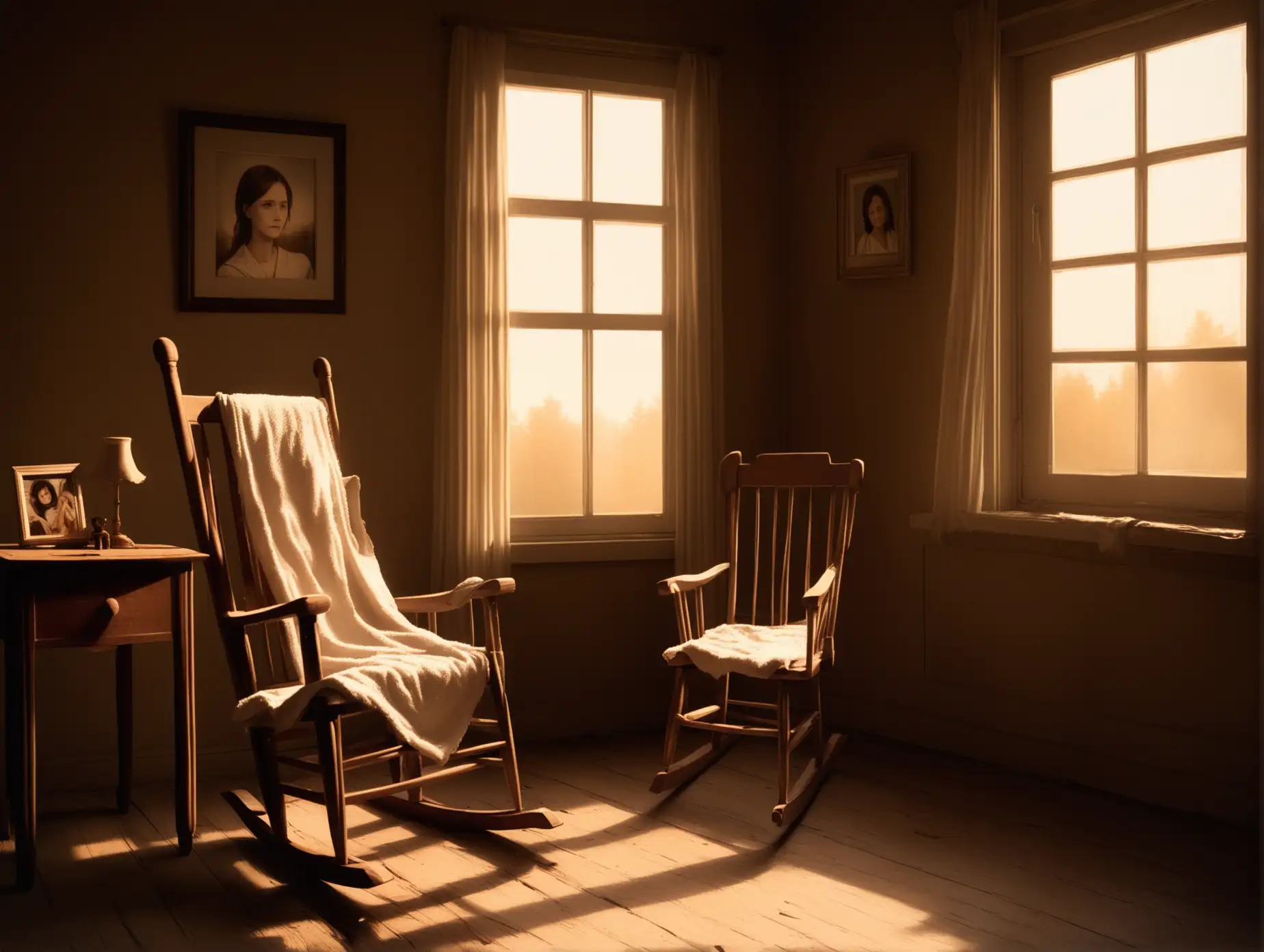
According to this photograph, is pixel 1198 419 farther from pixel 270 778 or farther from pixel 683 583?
pixel 270 778

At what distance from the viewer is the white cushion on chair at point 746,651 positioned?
10.9 ft

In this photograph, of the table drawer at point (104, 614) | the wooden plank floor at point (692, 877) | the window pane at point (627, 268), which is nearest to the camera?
the wooden plank floor at point (692, 877)

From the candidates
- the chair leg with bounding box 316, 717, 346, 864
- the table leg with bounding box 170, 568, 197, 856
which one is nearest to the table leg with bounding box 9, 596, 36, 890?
the table leg with bounding box 170, 568, 197, 856

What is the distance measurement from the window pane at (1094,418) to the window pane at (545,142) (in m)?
1.80

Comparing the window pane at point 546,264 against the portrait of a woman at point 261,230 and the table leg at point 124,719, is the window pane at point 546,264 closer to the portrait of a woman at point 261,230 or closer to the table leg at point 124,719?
the portrait of a woman at point 261,230

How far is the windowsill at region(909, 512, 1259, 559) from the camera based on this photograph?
322cm

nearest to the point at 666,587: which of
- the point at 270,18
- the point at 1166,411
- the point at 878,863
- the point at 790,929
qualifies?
the point at 878,863

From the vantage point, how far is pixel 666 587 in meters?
3.63

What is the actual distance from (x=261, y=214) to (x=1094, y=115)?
2.60m

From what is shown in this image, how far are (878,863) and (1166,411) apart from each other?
156 cm

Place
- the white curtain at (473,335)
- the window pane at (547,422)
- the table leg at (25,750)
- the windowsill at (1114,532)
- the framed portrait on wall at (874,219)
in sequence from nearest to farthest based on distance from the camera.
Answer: the table leg at (25,750), the windowsill at (1114,532), the white curtain at (473,335), the framed portrait on wall at (874,219), the window pane at (547,422)

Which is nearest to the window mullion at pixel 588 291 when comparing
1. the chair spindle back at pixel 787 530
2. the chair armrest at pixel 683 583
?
the chair spindle back at pixel 787 530

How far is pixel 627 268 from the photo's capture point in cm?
451

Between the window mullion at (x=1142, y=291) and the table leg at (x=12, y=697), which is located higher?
the window mullion at (x=1142, y=291)
